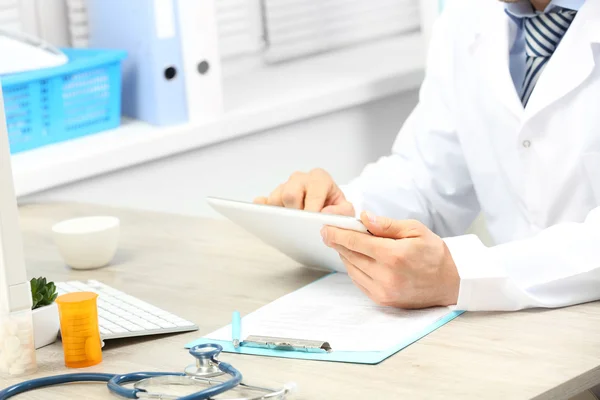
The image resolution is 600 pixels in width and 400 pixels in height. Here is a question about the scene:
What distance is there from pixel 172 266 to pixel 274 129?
3.13 feet

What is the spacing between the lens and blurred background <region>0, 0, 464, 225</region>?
1950mm

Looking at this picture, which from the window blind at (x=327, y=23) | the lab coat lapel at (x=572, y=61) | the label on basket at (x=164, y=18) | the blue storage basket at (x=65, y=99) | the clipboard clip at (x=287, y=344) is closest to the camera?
the clipboard clip at (x=287, y=344)

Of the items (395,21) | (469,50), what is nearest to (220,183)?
(469,50)

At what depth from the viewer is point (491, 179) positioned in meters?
1.68

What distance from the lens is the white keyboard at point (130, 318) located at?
1.21 metres

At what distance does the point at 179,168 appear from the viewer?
2.21 m

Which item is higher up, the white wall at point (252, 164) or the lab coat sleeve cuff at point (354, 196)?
the lab coat sleeve cuff at point (354, 196)

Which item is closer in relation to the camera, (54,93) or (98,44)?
(54,93)

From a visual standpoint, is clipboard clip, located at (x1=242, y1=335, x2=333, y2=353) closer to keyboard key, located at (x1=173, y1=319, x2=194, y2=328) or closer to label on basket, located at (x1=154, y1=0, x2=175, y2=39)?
keyboard key, located at (x1=173, y1=319, x2=194, y2=328)

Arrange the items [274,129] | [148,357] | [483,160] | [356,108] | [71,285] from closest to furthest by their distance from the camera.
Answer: [148,357] → [71,285] → [483,160] → [274,129] → [356,108]

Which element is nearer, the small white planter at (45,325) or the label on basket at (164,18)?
the small white planter at (45,325)

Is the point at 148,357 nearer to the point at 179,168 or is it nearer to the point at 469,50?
the point at 469,50

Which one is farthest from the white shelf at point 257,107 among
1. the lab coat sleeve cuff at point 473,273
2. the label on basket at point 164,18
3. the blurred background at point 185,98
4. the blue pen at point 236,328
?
the lab coat sleeve cuff at point 473,273

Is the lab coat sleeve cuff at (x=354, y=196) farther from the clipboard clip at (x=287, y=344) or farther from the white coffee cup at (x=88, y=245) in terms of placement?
→ the clipboard clip at (x=287, y=344)
